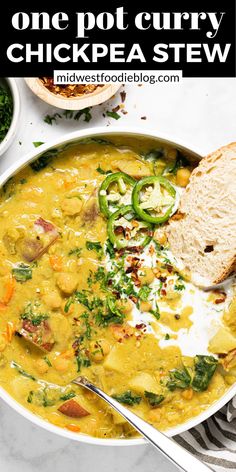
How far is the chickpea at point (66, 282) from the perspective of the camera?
16.3 ft

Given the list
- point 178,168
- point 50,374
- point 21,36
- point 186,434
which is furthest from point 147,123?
point 186,434

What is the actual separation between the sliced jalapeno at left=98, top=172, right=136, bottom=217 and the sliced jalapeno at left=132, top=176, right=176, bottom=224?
88 mm

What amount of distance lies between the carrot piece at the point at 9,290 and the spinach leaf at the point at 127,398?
0.99m

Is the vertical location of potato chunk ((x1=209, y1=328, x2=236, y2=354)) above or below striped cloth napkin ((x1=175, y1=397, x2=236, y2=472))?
above

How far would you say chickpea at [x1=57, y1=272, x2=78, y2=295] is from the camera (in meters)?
4.96

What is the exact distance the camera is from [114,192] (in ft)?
16.8

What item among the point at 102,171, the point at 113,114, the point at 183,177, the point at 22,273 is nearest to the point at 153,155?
the point at 183,177

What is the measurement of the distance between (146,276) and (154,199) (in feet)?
1.75

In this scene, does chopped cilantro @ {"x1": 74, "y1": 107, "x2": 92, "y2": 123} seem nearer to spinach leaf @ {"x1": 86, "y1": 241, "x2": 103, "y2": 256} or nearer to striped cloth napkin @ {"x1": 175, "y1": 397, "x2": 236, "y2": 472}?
spinach leaf @ {"x1": 86, "y1": 241, "x2": 103, "y2": 256}

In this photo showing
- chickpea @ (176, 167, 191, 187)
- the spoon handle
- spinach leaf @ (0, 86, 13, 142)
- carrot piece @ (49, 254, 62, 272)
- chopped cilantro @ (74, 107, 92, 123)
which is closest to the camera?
the spoon handle

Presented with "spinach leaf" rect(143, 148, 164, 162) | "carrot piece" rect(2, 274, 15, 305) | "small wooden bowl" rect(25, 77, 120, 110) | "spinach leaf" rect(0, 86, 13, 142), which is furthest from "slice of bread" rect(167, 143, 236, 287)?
"spinach leaf" rect(0, 86, 13, 142)

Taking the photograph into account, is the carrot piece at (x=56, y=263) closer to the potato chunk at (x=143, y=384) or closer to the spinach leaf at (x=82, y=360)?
the spinach leaf at (x=82, y=360)

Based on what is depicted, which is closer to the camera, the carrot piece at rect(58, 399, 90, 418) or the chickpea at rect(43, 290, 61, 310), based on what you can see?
the chickpea at rect(43, 290, 61, 310)

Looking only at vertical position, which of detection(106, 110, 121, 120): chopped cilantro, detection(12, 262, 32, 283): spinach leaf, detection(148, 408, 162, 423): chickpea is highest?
detection(106, 110, 121, 120): chopped cilantro
